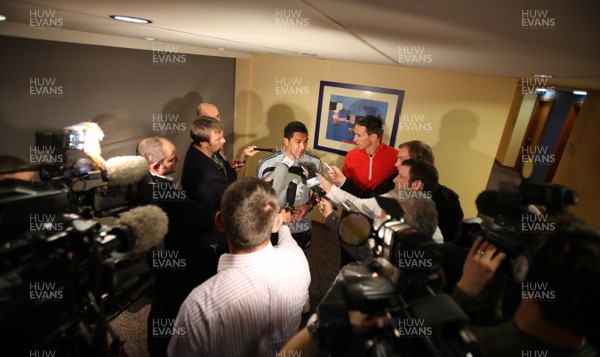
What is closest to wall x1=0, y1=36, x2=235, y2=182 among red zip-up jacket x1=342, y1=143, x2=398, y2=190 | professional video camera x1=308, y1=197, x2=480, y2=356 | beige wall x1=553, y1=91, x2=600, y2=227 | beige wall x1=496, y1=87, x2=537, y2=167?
red zip-up jacket x1=342, y1=143, x2=398, y2=190

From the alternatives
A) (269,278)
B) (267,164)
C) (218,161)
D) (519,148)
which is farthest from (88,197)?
(519,148)

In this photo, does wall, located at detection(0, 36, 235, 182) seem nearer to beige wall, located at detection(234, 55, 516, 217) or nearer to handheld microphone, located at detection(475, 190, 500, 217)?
beige wall, located at detection(234, 55, 516, 217)

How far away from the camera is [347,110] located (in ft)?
11.9

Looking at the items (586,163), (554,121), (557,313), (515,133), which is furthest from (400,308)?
(515,133)

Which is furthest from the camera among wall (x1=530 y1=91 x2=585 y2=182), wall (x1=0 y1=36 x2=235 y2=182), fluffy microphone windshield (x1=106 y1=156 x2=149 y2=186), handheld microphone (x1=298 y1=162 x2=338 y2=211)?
wall (x1=530 y1=91 x2=585 y2=182)

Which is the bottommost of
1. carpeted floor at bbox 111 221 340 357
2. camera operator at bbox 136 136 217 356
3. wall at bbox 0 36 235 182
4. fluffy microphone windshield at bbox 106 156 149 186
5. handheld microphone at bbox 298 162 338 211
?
carpeted floor at bbox 111 221 340 357

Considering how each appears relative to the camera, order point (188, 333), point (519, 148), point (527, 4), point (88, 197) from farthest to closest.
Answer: point (519, 148), point (88, 197), point (188, 333), point (527, 4)

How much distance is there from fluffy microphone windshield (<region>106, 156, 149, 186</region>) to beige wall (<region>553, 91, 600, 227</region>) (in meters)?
4.08

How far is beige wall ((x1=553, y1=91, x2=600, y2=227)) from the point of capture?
9.78ft

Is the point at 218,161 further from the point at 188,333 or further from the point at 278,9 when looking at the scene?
the point at 278,9

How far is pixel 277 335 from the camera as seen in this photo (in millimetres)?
1175

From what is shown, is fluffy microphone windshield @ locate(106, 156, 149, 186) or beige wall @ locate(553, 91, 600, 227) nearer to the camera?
fluffy microphone windshield @ locate(106, 156, 149, 186)

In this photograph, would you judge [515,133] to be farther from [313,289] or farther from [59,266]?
[59,266]

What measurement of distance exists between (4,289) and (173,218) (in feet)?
3.86
